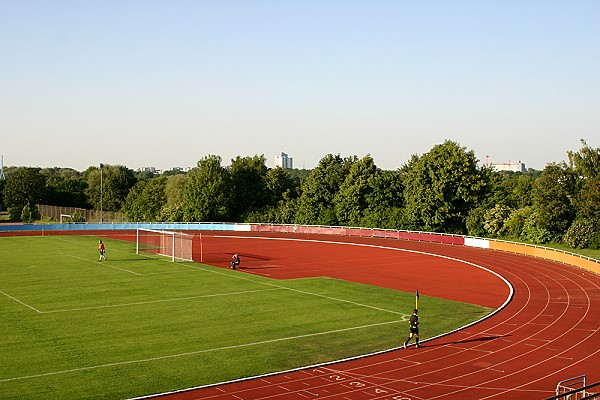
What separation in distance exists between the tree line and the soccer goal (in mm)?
31030

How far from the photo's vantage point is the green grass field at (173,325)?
23.3 meters

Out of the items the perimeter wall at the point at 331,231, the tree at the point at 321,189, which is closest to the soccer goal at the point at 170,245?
the perimeter wall at the point at 331,231

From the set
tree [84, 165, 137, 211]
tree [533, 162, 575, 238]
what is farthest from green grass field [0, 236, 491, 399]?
tree [84, 165, 137, 211]

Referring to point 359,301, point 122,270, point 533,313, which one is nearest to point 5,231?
point 122,270

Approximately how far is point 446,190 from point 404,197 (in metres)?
6.39

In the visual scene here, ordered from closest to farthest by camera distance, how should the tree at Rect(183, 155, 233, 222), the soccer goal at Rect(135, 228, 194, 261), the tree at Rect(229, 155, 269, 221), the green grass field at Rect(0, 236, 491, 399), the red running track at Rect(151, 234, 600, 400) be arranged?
1. the red running track at Rect(151, 234, 600, 400)
2. the green grass field at Rect(0, 236, 491, 399)
3. the soccer goal at Rect(135, 228, 194, 261)
4. the tree at Rect(183, 155, 233, 222)
5. the tree at Rect(229, 155, 269, 221)

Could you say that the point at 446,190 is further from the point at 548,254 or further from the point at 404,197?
the point at 548,254

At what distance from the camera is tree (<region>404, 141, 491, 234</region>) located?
260 ft

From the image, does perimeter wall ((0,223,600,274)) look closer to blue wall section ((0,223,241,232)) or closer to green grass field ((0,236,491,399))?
blue wall section ((0,223,241,232))

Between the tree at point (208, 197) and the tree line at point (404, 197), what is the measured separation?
0.16 meters

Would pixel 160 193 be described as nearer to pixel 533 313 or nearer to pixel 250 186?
pixel 250 186

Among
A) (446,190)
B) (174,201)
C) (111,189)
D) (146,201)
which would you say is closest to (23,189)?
(111,189)

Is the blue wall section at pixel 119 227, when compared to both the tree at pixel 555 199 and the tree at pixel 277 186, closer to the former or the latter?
the tree at pixel 277 186

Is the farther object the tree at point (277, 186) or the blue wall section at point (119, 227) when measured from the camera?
the tree at point (277, 186)
